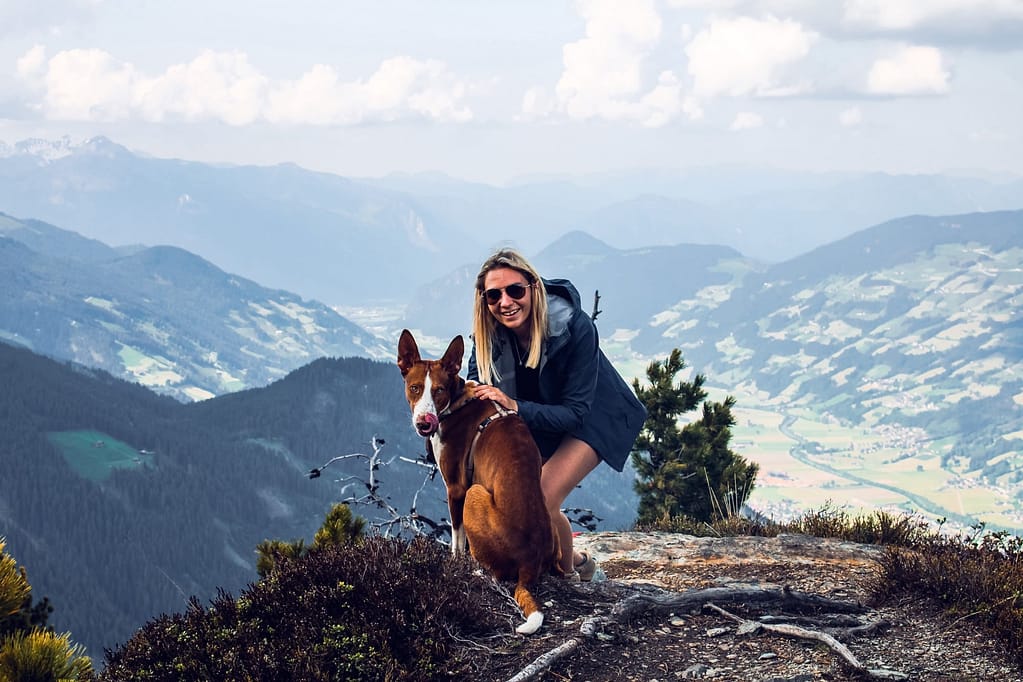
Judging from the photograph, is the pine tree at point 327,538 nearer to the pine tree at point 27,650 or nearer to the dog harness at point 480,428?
the pine tree at point 27,650

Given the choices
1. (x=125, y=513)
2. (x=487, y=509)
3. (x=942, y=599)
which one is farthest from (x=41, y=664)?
(x=125, y=513)

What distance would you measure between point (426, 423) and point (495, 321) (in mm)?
1126

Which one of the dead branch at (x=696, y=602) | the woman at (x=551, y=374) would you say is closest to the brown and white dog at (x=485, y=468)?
the woman at (x=551, y=374)

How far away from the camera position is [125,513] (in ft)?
638

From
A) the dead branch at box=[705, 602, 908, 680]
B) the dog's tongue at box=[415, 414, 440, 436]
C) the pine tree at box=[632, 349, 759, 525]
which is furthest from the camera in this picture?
the pine tree at box=[632, 349, 759, 525]

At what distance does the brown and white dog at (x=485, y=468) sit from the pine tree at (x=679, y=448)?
64.8ft

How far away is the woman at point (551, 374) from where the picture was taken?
7082 millimetres

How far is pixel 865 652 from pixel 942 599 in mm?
1368

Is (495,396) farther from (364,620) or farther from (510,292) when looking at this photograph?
(364,620)

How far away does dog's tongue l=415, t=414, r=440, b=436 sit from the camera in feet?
21.5

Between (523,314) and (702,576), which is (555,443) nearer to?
(523,314)

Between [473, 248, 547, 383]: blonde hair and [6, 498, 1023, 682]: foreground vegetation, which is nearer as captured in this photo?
[6, 498, 1023, 682]: foreground vegetation

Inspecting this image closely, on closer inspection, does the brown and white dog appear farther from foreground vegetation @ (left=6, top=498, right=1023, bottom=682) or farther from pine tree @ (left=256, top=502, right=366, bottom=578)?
pine tree @ (left=256, top=502, right=366, bottom=578)

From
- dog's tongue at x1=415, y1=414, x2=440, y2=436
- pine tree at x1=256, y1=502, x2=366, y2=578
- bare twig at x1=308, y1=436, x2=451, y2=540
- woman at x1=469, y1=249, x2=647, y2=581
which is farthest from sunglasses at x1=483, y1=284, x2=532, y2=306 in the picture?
pine tree at x1=256, y1=502, x2=366, y2=578
